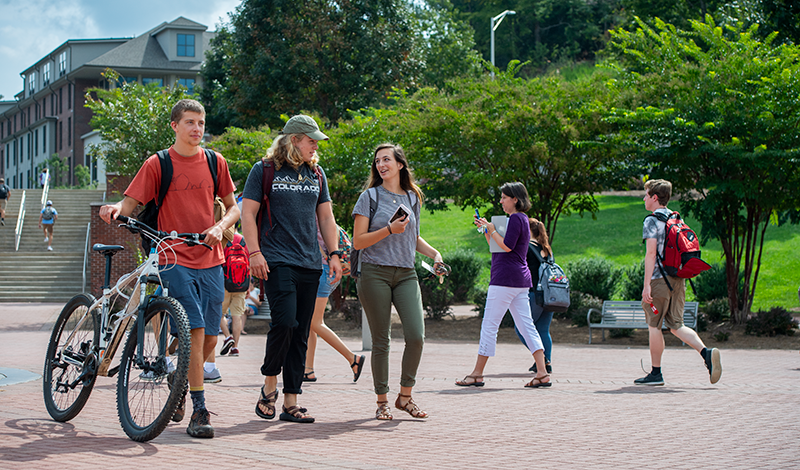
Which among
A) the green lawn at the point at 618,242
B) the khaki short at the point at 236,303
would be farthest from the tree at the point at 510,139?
the khaki short at the point at 236,303

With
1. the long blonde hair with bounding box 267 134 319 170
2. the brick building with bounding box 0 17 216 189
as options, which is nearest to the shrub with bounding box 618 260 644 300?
the long blonde hair with bounding box 267 134 319 170

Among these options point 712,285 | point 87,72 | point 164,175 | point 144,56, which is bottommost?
point 712,285

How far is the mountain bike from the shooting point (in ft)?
14.4

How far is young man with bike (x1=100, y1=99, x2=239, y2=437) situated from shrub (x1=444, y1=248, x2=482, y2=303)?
42.7ft

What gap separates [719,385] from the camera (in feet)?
25.8

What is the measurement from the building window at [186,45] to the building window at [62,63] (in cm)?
A: 1085

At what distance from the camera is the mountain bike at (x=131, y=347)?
14.4ft

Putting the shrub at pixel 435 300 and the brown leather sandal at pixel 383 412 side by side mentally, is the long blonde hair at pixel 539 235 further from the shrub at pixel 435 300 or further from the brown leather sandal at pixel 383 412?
the shrub at pixel 435 300

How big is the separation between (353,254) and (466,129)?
399 inches

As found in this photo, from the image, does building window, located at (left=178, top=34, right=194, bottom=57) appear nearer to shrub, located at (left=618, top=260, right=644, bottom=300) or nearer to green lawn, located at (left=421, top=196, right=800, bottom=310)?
green lawn, located at (left=421, top=196, right=800, bottom=310)

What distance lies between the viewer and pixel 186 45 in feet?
206

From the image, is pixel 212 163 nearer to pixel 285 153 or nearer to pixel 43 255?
pixel 285 153

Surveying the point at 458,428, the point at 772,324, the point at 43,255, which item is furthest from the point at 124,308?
the point at 43,255

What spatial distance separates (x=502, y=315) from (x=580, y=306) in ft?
29.8
